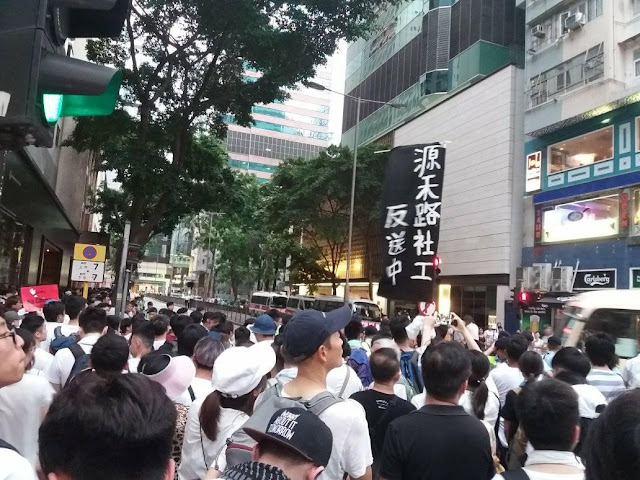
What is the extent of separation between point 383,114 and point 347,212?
8134mm

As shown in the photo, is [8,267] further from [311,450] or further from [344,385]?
[311,450]

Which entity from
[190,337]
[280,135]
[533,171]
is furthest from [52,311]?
[280,135]

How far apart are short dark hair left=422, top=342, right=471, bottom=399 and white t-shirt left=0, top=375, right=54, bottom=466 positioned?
2057 mm

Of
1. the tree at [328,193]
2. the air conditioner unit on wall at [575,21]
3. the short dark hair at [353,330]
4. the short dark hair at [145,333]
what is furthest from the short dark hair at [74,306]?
the tree at [328,193]

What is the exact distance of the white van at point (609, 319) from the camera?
9.38 meters

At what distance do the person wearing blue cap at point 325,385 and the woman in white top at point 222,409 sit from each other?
238 mm

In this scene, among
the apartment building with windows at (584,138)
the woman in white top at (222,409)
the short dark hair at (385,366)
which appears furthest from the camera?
the apartment building with windows at (584,138)

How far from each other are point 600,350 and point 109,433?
4.57 meters

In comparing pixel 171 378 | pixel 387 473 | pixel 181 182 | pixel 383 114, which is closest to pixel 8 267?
pixel 181 182

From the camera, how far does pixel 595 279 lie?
1902cm

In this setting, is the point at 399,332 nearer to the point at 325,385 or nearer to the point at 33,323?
the point at 325,385

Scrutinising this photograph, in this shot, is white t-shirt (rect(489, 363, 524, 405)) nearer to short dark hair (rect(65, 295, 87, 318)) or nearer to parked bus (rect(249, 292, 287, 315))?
short dark hair (rect(65, 295, 87, 318))

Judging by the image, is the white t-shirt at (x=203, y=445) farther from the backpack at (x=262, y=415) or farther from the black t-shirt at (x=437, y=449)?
the black t-shirt at (x=437, y=449)

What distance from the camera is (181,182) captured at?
1475 centimetres
